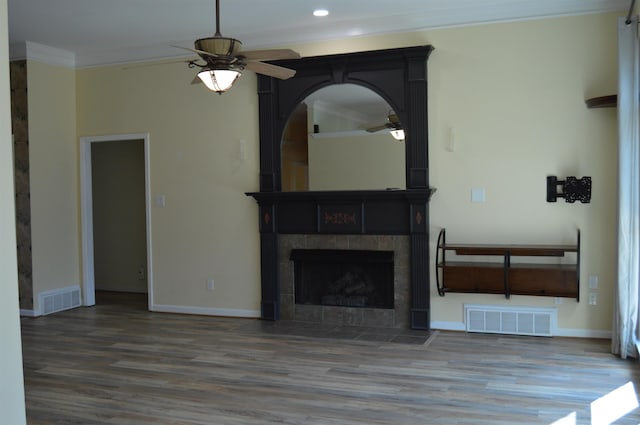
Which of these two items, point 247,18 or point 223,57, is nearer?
point 223,57

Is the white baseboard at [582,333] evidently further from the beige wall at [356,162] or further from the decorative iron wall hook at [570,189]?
the beige wall at [356,162]

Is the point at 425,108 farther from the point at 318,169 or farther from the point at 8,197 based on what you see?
the point at 8,197

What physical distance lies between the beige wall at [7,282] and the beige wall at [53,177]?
14.1 feet

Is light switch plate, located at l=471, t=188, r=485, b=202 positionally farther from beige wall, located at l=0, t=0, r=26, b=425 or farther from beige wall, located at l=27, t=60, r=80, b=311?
beige wall, located at l=27, t=60, r=80, b=311

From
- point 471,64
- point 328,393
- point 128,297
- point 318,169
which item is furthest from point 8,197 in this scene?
point 128,297

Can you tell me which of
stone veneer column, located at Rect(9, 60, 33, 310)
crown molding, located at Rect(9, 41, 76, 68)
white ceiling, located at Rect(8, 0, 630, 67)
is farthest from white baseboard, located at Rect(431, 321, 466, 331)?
crown molding, located at Rect(9, 41, 76, 68)

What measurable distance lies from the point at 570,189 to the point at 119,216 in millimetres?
5823

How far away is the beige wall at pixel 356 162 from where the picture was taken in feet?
19.2

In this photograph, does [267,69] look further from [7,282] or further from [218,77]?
[7,282]

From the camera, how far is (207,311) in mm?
6664

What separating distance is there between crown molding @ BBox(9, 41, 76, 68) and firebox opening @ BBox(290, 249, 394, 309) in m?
3.47

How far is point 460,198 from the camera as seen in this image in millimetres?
5684

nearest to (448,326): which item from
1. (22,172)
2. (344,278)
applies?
(344,278)

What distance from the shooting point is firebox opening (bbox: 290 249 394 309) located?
19.7ft
